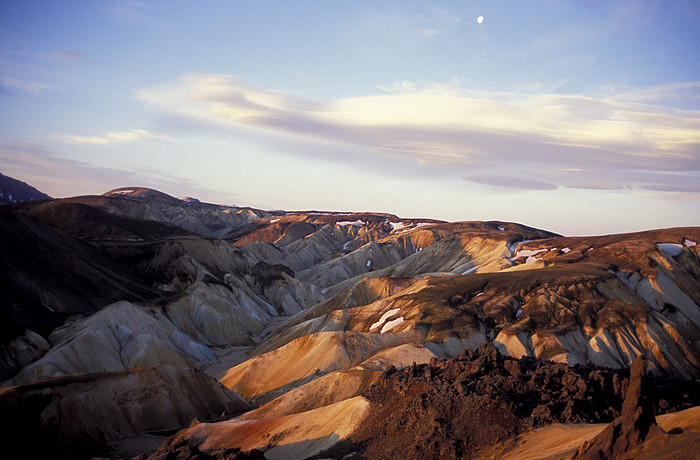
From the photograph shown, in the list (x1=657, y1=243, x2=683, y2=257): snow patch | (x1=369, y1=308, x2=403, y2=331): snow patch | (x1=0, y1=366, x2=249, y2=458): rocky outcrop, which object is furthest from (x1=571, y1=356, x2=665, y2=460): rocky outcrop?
(x1=657, y1=243, x2=683, y2=257): snow patch

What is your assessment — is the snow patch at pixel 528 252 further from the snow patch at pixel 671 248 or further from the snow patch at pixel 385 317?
the snow patch at pixel 385 317

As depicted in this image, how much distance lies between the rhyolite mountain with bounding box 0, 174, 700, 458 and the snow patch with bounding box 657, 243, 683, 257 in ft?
1.36

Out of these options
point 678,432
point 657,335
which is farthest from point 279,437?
point 657,335

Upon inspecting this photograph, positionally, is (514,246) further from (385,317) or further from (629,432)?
(629,432)

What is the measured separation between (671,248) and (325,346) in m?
84.4

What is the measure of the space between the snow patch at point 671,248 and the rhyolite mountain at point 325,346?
416 mm

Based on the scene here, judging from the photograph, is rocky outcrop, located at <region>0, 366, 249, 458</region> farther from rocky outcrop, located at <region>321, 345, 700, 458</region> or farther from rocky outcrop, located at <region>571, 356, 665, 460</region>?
rocky outcrop, located at <region>571, 356, 665, 460</region>

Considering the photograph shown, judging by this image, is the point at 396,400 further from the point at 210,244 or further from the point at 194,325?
the point at 210,244

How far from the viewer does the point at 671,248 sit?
10975cm

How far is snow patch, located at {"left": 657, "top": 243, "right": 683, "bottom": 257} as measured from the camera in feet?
355

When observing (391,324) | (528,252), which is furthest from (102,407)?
(528,252)

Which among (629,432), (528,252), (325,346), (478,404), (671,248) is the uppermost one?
(671,248)

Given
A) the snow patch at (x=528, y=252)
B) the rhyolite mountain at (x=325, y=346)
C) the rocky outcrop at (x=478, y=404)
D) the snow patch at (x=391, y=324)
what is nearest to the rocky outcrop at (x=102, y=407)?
the rhyolite mountain at (x=325, y=346)

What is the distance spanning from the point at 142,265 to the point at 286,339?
4919 centimetres
